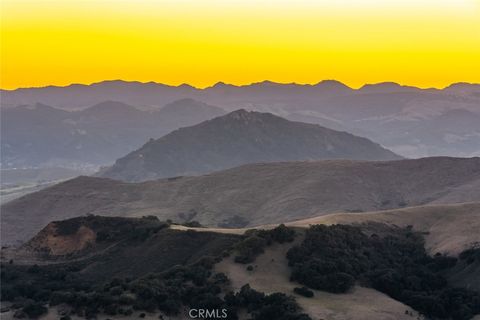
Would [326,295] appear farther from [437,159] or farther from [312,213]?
[437,159]

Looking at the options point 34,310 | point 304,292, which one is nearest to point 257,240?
point 304,292

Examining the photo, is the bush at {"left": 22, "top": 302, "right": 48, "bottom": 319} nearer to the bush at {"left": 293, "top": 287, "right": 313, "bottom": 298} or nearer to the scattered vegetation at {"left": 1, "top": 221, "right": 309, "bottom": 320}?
the scattered vegetation at {"left": 1, "top": 221, "right": 309, "bottom": 320}

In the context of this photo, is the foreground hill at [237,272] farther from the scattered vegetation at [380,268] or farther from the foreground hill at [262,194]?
the foreground hill at [262,194]

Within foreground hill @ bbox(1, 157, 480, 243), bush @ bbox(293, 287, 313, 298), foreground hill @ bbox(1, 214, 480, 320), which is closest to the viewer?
foreground hill @ bbox(1, 214, 480, 320)

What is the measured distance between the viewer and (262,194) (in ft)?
552

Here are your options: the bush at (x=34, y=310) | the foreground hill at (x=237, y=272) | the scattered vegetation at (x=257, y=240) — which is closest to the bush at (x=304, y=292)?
the foreground hill at (x=237, y=272)

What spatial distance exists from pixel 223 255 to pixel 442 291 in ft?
73.9

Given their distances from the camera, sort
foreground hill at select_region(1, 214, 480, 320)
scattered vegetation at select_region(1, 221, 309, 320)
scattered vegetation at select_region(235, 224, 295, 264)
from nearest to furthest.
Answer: scattered vegetation at select_region(1, 221, 309, 320) → foreground hill at select_region(1, 214, 480, 320) → scattered vegetation at select_region(235, 224, 295, 264)
